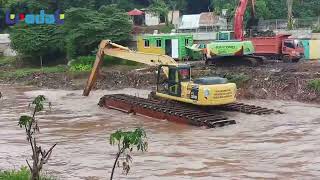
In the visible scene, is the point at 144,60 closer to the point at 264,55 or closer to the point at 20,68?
the point at 264,55

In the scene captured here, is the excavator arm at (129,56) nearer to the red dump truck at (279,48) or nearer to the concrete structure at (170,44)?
the red dump truck at (279,48)

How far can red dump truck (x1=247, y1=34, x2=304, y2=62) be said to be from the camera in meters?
33.2

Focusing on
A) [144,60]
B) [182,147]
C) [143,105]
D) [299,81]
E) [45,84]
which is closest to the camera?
[182,147]

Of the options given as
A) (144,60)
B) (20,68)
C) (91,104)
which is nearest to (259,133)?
(144,60)

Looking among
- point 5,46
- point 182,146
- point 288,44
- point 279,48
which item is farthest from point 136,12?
point 182,146

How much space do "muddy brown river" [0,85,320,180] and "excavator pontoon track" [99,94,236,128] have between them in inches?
11.0

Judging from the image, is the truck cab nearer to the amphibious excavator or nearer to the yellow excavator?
the amphibious excavator

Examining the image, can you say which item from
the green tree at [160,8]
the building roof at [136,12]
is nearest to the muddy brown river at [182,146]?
the green tree at [160,8]

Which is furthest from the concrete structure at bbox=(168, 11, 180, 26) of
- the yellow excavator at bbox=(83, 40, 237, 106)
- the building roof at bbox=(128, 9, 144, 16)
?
the yellow excavator at bbox=(83, 40, 237, 106)

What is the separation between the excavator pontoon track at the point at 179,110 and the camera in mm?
20516

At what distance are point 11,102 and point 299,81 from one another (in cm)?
1495

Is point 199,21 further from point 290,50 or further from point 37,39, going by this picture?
point 290,50

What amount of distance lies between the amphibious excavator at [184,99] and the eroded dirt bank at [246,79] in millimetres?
4104

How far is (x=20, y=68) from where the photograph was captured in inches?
1758
